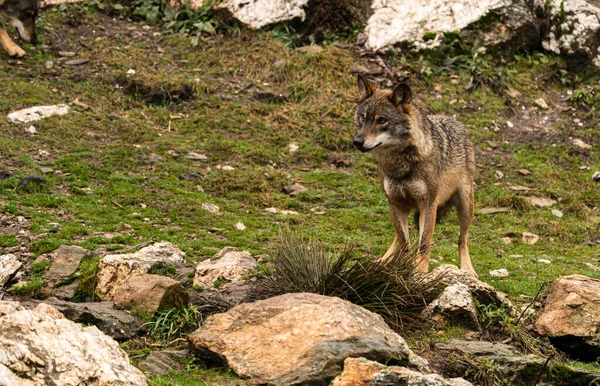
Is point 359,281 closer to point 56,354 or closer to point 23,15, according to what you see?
point 56,354

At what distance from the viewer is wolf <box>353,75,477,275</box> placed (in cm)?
884

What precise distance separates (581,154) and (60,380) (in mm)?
13656

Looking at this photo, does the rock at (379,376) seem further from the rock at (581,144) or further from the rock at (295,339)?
the rock at (581,144)

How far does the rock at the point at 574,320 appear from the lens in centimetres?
678

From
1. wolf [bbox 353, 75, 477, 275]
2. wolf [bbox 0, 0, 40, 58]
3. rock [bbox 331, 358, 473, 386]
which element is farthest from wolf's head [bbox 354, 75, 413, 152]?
wolf [bbox 0, 0, 40, 58]

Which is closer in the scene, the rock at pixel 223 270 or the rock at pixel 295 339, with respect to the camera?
the rock at pixel 295 339

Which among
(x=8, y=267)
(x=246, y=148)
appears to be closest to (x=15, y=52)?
(x=246, y=148)

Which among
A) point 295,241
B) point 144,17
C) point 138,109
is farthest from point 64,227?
point 144,17

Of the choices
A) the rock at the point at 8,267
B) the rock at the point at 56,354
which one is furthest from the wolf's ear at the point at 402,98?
the rock at the point at 56,354

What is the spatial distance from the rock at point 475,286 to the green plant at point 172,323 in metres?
2.48

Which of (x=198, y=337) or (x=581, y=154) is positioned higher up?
(x=198, y=337)

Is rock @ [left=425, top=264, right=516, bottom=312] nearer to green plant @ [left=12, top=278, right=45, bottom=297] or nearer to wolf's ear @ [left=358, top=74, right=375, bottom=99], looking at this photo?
wolf's ear @ [left=358, top=74, right=375, bottom=99]

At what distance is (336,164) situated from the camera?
47.4 ft

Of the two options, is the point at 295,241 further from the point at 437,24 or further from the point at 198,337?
the point at 437,24
